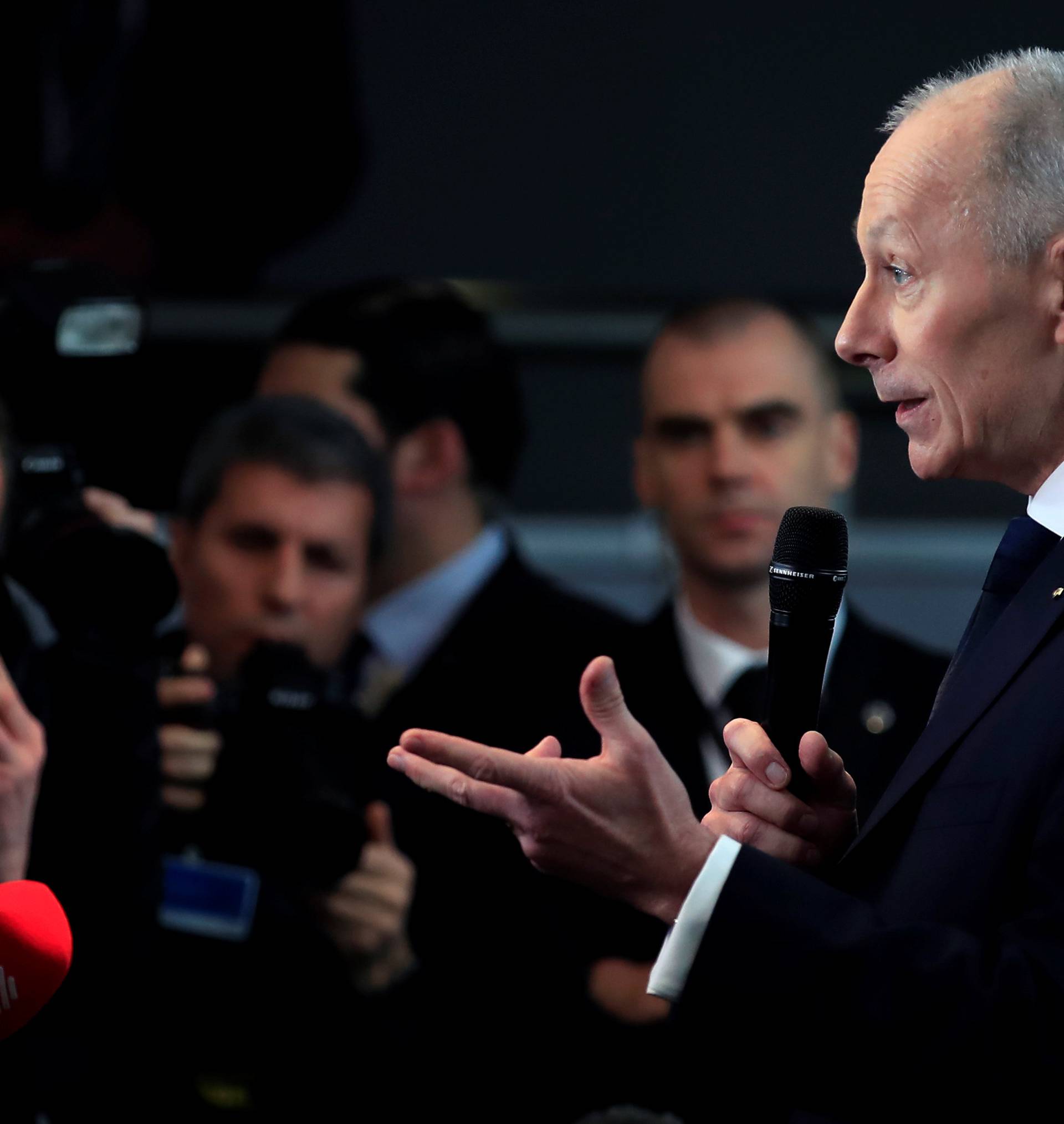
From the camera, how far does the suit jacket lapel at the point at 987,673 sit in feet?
3.56

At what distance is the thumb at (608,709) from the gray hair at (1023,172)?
1.25 feet

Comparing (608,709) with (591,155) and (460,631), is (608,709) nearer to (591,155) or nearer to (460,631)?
(460,631)

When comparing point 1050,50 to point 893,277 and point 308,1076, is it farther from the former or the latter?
point 308,1076

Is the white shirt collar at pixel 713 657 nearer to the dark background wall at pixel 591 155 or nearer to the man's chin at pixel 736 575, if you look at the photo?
the man's chin at pixel 736 575

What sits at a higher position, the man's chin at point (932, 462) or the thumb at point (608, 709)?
the man's chin at point (932, 462)

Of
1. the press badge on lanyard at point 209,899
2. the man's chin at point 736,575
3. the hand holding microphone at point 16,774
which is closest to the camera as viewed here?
the hand holding microphone at point 16,774

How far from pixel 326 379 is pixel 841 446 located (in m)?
0.93

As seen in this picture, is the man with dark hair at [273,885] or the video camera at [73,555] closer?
the video camera at [73,555]

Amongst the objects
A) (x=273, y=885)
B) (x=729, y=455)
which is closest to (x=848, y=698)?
(x=729, y=455)

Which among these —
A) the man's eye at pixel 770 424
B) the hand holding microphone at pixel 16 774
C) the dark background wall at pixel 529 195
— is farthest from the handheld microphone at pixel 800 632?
the dark background wall at pixel 529 195

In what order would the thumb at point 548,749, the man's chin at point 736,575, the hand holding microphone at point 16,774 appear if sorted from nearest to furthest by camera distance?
1. the thumb at point 548,749
2. the hand holding microphone at point 16,774
3. the man's chin at point 736,575

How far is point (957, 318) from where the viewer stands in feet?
3.65

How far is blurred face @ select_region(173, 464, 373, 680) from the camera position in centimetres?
247

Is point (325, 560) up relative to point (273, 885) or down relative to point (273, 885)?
up
